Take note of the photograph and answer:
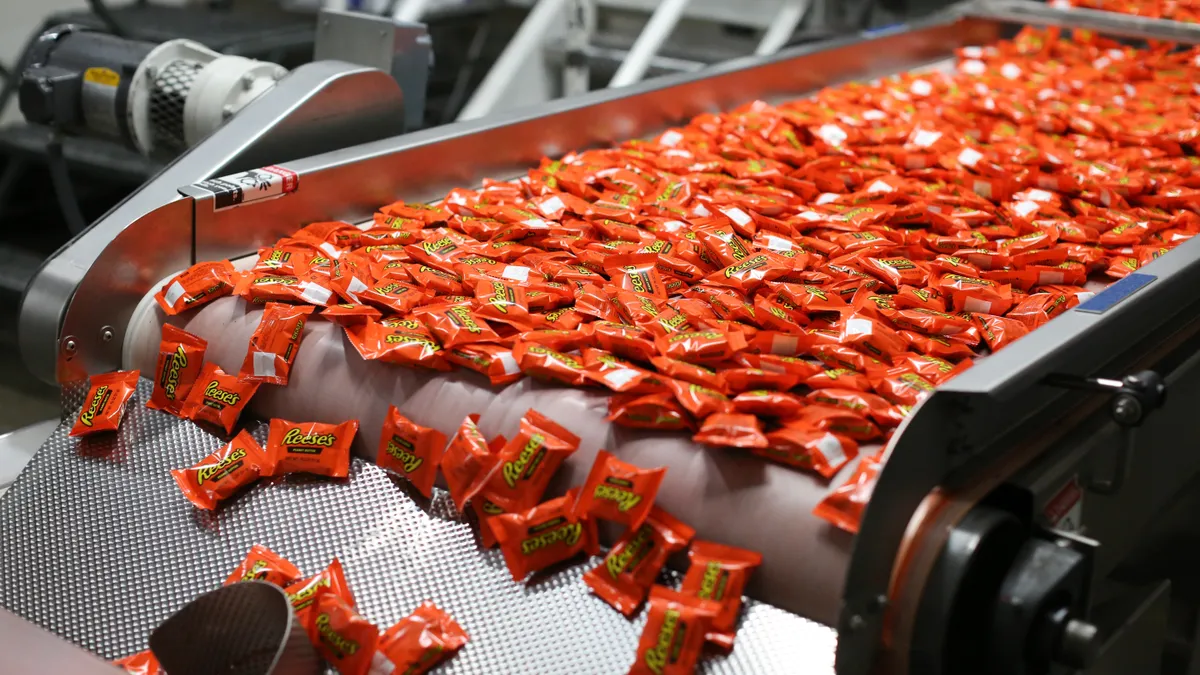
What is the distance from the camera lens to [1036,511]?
1207 millimetres

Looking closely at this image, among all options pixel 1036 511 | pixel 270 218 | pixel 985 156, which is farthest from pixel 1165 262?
pixel 270 218

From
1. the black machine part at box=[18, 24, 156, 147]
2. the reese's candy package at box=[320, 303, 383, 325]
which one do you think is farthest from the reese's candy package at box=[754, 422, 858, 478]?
the black machine part at box=[18, 24, 156, 147]

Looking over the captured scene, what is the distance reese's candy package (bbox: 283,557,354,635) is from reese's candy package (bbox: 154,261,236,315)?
547 mm

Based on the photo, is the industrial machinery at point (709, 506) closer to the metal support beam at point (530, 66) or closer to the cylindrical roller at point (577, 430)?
the cylindrical roller at point (577, 430)

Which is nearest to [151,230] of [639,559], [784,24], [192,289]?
[192,289]

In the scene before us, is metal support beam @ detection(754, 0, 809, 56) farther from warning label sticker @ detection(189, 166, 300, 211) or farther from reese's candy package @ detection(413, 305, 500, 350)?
reese's candy package @ detection(413, 305, 500, 350)

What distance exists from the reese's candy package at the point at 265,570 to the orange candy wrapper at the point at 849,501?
62 centimetres

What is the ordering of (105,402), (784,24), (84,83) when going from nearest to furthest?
(105,402) < (84,83) < (784,24)

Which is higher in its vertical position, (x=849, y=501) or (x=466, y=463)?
(x=849, y=501)

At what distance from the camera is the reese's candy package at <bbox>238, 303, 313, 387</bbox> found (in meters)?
1.55

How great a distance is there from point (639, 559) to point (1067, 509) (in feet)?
1.65

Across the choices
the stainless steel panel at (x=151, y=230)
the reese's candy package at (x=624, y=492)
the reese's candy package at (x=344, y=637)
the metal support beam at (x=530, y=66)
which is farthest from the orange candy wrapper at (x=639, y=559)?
the metal support beam at (x=530, y=66)

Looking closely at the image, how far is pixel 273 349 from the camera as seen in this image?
155 centimetres

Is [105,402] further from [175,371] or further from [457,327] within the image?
[457,327]
